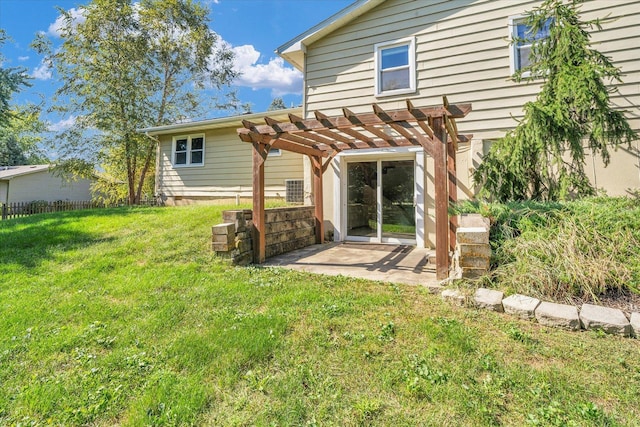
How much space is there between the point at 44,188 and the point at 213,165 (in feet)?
56.6

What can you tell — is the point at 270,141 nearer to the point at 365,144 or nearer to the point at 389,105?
the point at 365,144

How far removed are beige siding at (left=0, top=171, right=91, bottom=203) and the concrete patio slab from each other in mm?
19633

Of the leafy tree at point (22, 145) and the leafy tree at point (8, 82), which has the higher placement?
the leafy tree at point (22, 145)

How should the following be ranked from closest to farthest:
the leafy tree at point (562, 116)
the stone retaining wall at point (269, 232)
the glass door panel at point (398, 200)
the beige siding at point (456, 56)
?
the leafy tree at point (562, 116)
the stone retaining wall at point (269, 232)
the beige siding at point (456, 56)
the glass door panel at point (398, 200)

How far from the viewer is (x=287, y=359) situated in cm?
244

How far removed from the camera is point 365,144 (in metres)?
6.82

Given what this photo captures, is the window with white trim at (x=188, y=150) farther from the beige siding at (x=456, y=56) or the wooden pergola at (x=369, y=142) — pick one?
the wooden pergola at (x=369, y=142)

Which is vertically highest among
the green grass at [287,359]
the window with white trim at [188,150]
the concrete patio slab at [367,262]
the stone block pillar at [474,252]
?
the window with white trim at [188,150]

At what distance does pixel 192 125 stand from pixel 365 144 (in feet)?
21.9

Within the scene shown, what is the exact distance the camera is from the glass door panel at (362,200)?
759 cm

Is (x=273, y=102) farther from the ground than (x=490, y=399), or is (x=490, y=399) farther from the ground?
(x=273, y=102)

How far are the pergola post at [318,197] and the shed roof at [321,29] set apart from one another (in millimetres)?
2946

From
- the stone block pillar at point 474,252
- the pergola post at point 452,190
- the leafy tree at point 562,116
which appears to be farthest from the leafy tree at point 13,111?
the leafy tree at point 562,116

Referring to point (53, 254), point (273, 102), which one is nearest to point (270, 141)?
point (53, 254)
